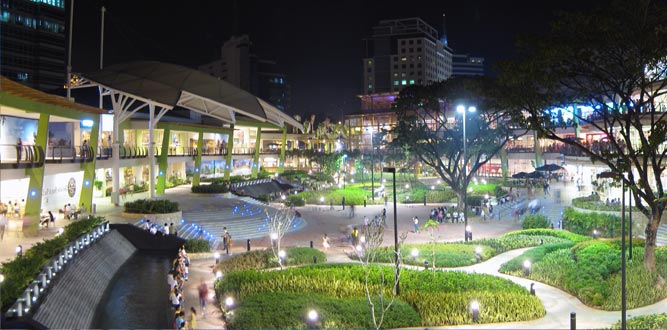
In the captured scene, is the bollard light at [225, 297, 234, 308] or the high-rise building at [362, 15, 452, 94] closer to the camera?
the bollard light at [225, 297, 234, 308]

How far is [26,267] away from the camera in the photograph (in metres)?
14.6

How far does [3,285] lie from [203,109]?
36.4 metres

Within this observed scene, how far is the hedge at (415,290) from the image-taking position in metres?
16.5

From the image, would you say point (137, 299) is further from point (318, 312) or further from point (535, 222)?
point (535, 222)

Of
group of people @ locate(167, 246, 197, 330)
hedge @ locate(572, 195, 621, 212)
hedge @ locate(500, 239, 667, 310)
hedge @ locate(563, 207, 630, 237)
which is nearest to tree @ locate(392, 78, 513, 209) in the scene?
hedge @ locate(572, 195, 621, 212)

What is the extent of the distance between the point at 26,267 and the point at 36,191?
11208 millimetres

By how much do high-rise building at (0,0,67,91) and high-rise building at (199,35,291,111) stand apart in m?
58.9

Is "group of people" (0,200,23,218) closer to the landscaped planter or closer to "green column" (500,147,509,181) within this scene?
the landscaped planter

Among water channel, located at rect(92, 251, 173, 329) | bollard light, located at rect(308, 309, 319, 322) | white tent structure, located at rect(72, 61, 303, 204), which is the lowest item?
water channel, located at rect(92, 251, 173, 329)

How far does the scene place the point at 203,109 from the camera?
47.6 m

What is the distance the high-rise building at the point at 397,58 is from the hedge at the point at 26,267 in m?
130

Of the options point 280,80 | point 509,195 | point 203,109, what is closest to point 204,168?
point 203,109

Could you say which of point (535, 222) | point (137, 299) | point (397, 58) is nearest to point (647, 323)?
point (137, 299)

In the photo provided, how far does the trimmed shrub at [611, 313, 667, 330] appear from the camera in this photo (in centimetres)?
1505
